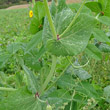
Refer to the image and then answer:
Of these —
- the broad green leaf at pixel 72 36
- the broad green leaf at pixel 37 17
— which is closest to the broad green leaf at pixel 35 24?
the broad green leaf at pixel 37 17

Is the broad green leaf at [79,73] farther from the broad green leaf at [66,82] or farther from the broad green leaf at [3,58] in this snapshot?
the broad green leaf at [3,58]

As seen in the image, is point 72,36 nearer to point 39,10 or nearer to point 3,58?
point 39,10

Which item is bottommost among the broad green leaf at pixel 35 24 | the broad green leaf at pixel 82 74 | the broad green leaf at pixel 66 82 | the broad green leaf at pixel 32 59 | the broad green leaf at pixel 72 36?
the broad green leaf at pixel 82 74

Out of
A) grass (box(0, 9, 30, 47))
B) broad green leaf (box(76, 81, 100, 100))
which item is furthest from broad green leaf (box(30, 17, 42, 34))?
grass (box(0, 9, 30, 47))

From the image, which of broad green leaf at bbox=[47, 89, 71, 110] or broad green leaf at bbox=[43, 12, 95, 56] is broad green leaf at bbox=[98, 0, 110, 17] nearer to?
broad green leaf at bbox=[43, 12, 95, 56]

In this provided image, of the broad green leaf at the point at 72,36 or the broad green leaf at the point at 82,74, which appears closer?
the broad green leaf at the point at 72,36

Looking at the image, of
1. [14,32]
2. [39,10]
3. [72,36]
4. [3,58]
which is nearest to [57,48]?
[72,36]
